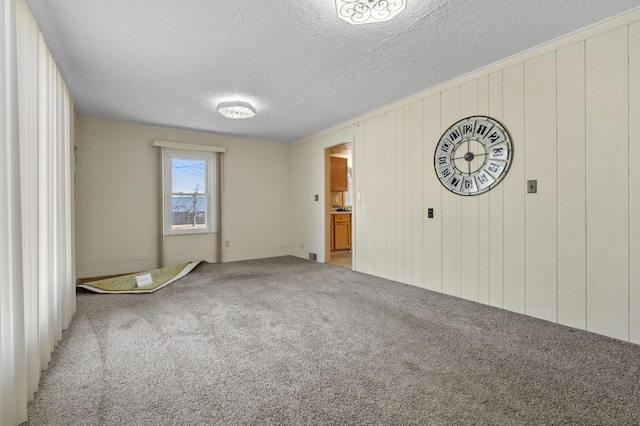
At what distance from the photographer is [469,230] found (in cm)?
332

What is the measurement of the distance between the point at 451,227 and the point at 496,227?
0.50 m

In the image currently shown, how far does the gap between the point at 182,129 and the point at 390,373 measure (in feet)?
16.6

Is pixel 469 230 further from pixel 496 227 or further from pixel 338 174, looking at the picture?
pixel 338 174

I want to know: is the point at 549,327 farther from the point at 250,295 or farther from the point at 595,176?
the point at 250,295

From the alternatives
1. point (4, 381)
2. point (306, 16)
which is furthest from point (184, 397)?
point (306, 16)

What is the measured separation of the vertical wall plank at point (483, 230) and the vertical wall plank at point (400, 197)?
977mm

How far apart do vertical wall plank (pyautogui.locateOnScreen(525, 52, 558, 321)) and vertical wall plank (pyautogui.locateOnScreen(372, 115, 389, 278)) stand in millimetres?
1779

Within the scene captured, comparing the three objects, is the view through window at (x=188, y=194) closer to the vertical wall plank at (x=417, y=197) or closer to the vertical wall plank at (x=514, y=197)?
the vertical wall plank at (x=417, y=197)

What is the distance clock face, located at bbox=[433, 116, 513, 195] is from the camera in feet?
9.89

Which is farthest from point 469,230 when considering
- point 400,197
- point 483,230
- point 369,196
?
point 369,196

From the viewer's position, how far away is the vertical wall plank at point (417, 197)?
12.5 ft

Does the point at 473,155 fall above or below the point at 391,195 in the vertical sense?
above

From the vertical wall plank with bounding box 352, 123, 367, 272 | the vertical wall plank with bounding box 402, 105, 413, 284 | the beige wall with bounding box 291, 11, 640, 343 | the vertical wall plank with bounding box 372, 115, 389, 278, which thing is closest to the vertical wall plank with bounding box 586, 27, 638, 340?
the beige wall with bounding box 291, 11, 640, 343

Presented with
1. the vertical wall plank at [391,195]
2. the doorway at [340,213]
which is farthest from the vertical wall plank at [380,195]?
the doorway at [340,213]
